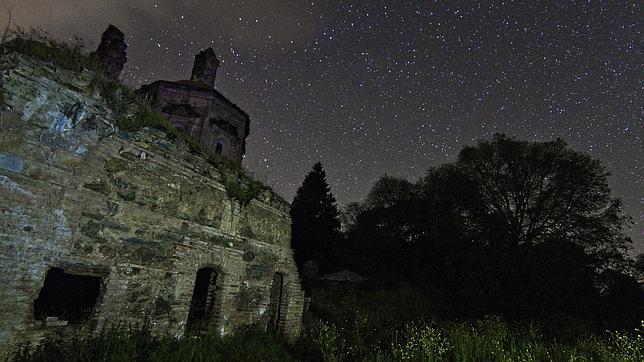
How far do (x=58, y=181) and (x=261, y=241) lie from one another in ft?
17.5

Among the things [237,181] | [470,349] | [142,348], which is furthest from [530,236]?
[142,348]

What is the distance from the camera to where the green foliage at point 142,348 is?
184 inches

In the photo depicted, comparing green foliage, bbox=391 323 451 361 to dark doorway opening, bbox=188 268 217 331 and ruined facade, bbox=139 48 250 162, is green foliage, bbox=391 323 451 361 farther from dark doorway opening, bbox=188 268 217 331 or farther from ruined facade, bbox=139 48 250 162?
ruined facade, bbox=139 48 250 162

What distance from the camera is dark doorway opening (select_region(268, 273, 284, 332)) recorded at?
970 centimetres

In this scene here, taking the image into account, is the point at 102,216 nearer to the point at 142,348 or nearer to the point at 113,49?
the point at 142,348

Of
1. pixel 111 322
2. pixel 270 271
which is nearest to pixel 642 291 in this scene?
pixel 270 271

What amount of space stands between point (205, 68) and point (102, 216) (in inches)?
834

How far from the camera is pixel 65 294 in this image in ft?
23.1

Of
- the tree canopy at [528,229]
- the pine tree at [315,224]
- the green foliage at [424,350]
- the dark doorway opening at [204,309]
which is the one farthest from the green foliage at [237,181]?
the pine tree at [315,224]

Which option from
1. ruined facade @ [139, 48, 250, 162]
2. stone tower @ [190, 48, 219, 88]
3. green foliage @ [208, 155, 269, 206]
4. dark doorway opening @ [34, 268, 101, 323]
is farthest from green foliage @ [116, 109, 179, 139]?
stone tower @ [190, 48, 219, 88]

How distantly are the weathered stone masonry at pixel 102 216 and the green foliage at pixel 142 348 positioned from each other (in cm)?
21

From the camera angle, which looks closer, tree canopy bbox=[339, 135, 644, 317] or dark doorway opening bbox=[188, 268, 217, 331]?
dark doorway opening bbox=[188, 268, 217, 331]

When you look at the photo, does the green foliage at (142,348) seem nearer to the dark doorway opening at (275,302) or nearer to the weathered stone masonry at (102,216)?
the weathered stone masonry at (102,216)

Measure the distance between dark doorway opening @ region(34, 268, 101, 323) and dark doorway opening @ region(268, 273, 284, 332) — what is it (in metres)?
4.69
